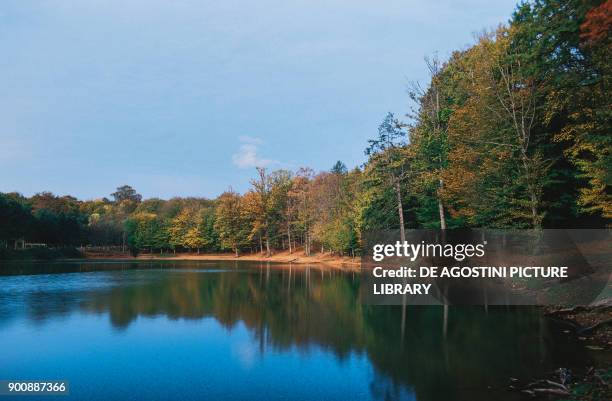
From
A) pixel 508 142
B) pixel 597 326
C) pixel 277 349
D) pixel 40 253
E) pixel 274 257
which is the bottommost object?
pixel 274 257

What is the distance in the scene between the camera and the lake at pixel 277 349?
35.0 ft

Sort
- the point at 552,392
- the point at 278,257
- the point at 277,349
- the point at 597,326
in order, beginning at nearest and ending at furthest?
the point at 552,392 < the point at 277,349 < the point at 597,326 < the point at 278,257

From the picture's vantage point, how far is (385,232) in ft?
144

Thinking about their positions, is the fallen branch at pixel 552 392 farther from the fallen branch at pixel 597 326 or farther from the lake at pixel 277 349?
the fallen branch at pixel 597 326

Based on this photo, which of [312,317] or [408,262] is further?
[408,262]

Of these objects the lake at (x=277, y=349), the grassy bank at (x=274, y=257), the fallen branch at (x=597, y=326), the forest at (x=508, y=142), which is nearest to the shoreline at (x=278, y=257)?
the grassy bank at (x=274, y=257)

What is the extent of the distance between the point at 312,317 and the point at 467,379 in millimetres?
10542

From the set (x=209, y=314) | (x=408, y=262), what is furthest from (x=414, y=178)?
(x=209, y=314)

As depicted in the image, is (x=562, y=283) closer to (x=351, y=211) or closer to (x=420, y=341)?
(x=420, y=341)

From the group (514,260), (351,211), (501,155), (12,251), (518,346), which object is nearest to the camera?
(518,346)

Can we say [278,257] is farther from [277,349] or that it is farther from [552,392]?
[552,392]

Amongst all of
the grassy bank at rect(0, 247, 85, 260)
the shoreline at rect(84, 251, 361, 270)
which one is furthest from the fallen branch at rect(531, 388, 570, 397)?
the grassy bank at rect(0, 247, 85, 260)

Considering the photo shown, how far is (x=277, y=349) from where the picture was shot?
14.6 meters

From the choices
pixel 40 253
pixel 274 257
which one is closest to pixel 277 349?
pixel 274 257
